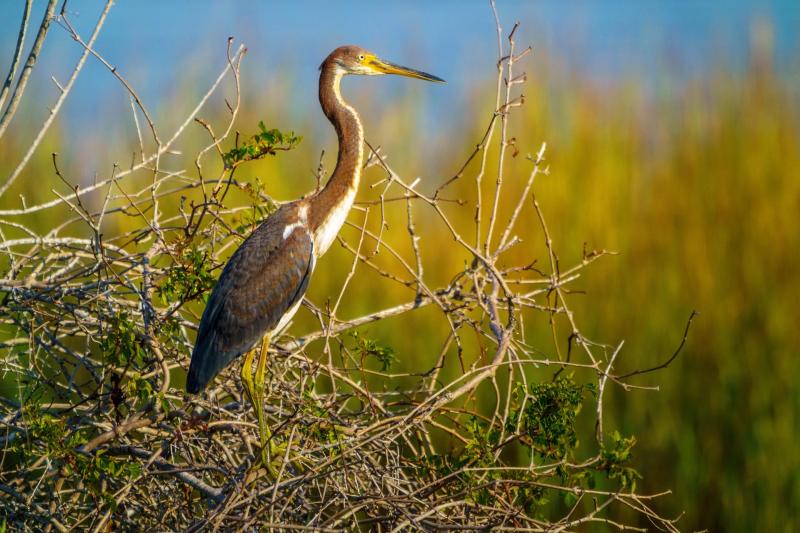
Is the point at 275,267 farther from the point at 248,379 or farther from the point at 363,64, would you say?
the point at 363,64

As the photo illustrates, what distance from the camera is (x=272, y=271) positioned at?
12.9 feet

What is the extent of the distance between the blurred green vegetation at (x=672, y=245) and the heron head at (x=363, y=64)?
194 cm

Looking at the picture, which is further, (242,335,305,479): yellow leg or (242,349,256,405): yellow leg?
(242,349,256,405): yellow leg

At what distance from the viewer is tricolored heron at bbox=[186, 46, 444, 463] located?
12.4ft

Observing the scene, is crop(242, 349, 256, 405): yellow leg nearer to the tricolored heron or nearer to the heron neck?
the tricolored heron

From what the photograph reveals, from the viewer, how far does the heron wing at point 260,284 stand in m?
3.83

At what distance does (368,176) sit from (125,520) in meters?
4.34

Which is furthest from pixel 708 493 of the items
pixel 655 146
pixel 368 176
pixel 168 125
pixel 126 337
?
pixel 168 125

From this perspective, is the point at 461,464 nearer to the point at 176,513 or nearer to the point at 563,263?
the point at 176,513

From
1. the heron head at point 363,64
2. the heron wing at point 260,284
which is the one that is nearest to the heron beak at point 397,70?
the heron head at point 363,64

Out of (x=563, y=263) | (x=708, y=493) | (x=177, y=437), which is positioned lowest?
(x=708, y=493)

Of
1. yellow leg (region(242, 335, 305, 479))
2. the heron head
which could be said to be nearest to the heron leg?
yellow leg (region(242, 335, 305, 479))

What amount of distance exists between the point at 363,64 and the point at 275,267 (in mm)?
1154

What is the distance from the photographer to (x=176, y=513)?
334cm
